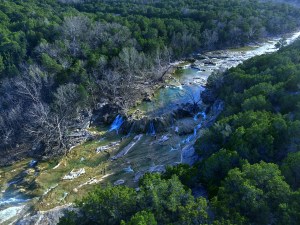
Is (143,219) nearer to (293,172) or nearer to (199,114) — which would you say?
(293,172)

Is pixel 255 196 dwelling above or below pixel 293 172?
below

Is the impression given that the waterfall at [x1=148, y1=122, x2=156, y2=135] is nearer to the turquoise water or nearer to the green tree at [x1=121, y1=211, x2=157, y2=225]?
the turquoise water

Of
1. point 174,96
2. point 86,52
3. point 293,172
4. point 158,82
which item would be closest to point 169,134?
point 174,96

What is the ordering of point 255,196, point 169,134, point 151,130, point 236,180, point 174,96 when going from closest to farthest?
1. point 255,196
2. point 236,180
3. point 169,134
4. point 151,130
5. point 174,96

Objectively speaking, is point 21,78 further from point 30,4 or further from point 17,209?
point 30,4

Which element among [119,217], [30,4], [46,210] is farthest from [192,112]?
[30,4]

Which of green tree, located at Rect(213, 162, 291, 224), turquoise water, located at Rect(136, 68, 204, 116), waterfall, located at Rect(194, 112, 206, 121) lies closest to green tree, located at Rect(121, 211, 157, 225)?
green tree, located at Rect(213, 162, 291, 224)
